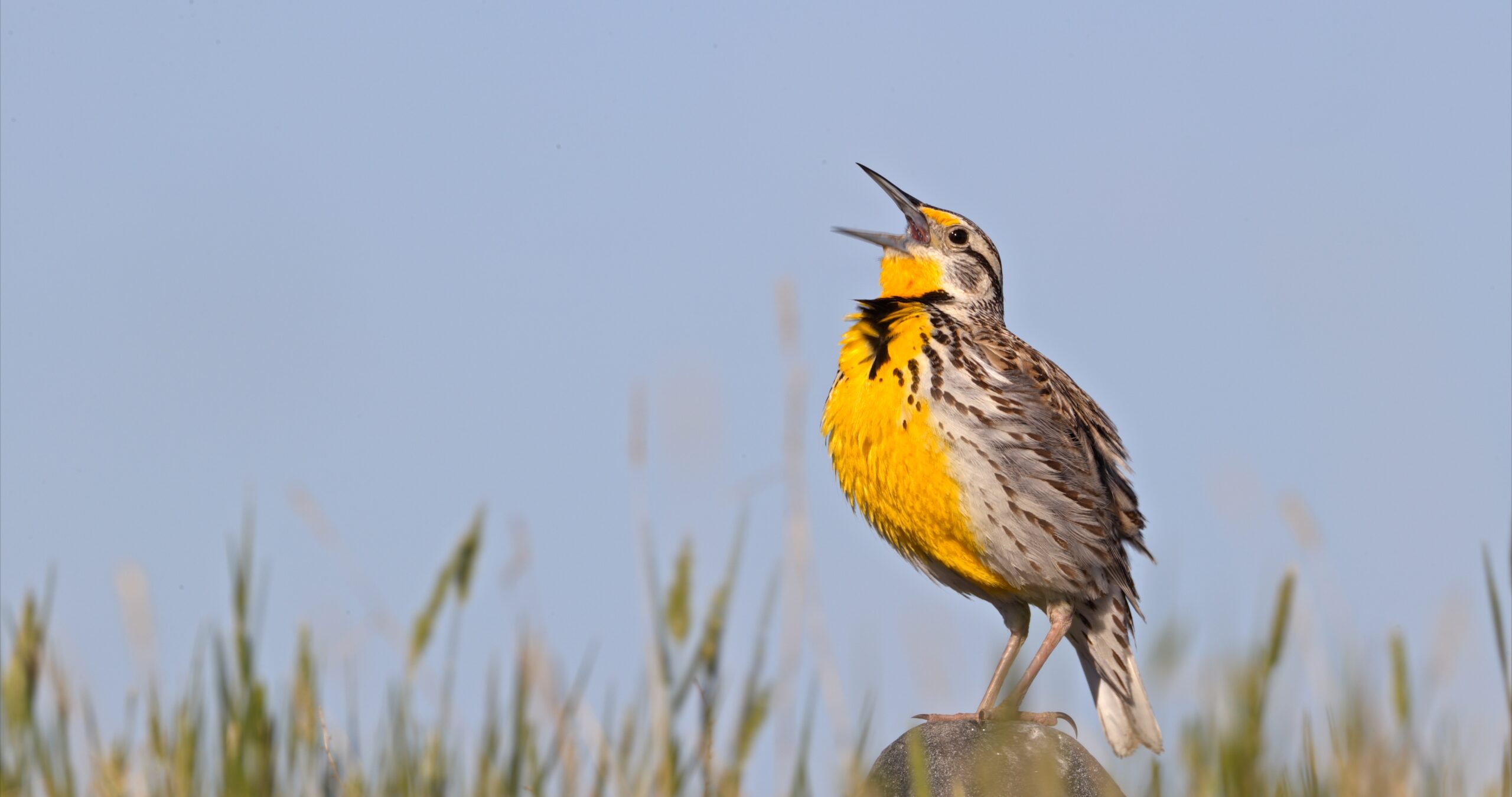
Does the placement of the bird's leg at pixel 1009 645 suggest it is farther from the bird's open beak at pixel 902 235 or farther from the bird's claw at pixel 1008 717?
the bird's open beak at pixel 902 235

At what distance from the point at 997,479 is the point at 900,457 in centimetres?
32

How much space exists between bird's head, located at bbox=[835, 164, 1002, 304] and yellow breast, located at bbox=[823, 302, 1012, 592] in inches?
20.3

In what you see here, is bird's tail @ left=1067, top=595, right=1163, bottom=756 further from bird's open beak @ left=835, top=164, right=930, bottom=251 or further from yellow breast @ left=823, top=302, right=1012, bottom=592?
bird's open beak @ left=835, top=164, right=930, bottom=251

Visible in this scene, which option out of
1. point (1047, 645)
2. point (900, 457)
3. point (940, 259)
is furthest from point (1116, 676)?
point (940, 259)

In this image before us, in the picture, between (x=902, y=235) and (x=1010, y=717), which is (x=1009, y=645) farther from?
(x=902, y=235)

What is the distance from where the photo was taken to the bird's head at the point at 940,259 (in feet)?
18.5

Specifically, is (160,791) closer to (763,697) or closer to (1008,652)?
(763,697)

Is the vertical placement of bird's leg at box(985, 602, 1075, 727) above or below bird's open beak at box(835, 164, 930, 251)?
below

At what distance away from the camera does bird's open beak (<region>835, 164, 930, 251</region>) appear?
221 inches

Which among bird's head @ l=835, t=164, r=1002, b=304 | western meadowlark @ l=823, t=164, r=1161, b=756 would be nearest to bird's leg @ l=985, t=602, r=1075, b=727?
western meadowlark @ l=823, t=164, r=1161, b=756

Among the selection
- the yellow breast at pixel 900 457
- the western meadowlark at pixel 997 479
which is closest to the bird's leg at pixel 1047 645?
the western meadowlark at pixel 997 479

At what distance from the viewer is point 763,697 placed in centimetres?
221

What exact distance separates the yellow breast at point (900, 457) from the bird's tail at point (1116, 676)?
0.40 meters

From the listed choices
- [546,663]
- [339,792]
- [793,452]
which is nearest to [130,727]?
[339,792]
